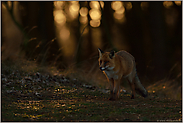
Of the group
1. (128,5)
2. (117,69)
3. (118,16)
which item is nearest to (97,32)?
(118,16)

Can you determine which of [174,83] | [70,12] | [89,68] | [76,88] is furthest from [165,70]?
[70,12]

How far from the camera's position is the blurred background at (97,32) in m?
12.9

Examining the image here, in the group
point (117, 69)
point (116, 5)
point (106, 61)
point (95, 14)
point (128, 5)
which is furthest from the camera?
point (95, 14)

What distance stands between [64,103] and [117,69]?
2.24 metres

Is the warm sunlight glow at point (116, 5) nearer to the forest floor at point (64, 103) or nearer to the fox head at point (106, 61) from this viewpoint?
the forest floor at point (64, 103)

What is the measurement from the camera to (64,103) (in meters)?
8.33

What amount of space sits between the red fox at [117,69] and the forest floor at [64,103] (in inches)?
18.4

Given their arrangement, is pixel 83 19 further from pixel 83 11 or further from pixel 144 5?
pixel 144 5

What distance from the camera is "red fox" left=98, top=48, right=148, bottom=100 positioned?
794 cm

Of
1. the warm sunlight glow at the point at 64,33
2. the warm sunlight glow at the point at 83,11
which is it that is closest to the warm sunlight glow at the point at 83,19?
the warm sunlight glow at the point at 83,11

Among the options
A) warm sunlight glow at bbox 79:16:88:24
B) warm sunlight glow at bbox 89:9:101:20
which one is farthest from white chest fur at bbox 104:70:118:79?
warm sunlight glow at bbox 79:16:88:24

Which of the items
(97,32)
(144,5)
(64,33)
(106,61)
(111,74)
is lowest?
(111,74)

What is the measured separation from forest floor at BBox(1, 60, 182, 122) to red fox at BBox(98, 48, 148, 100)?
1.54ft

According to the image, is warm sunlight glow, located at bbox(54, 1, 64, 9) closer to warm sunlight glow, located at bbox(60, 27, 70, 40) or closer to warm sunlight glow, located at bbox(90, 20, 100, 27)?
warm sunlight glow, located at bbox(60, 27, 70, 40)
